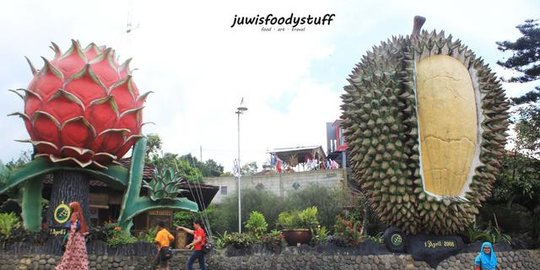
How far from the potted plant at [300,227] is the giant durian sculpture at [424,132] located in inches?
82.4

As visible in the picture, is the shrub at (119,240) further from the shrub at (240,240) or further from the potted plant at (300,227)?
the potted plant at (300,227)

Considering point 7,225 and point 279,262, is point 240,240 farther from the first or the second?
point 7,225

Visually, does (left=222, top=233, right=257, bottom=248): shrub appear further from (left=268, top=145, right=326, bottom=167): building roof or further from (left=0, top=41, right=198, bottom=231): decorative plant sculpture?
(left=268, top=145, right=326, bottom=167): building roof

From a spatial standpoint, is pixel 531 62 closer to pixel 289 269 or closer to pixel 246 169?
pixel 289 269

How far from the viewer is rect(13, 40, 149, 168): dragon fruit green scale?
13.3 m

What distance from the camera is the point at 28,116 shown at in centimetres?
1364

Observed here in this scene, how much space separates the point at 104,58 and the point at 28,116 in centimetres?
254

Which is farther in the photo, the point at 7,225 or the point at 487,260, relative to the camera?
the point at 7,225

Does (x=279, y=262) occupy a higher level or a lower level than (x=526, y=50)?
lower

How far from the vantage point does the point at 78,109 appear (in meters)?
13.4

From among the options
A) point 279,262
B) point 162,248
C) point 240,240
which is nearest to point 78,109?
point 162,248

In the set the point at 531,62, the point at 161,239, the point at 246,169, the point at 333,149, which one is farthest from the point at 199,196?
the point at 246,169

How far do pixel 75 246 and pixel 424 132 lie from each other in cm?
850

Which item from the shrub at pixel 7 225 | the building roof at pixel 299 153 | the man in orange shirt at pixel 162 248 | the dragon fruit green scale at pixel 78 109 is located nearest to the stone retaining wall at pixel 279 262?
the shrub at pixel 7 225
